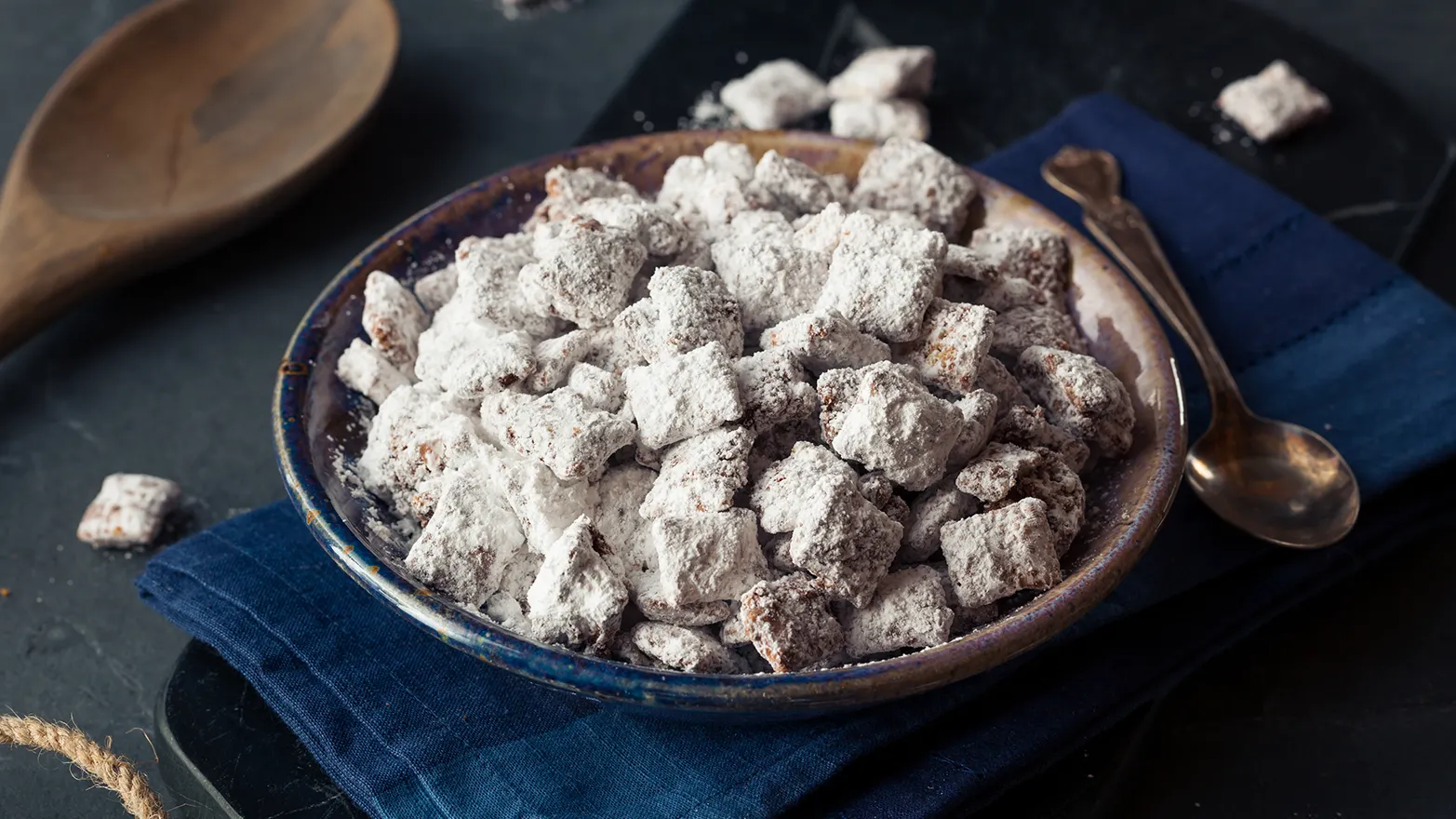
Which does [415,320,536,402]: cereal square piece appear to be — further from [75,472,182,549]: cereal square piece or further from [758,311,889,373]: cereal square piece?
[75,472,182,549]: cereal square piece

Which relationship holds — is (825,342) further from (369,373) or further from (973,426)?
(369,373)

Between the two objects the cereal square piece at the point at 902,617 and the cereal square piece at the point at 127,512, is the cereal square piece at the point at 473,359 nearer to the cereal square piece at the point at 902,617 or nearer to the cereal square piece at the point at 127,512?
the cereal square piece at the point at 902,617

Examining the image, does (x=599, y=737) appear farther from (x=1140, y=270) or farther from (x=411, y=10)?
(x=411, y=10)

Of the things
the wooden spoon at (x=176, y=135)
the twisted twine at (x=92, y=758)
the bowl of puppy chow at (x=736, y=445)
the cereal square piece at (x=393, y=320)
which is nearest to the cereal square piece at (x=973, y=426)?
the bowl of puppy chow at (x=736, y=445)

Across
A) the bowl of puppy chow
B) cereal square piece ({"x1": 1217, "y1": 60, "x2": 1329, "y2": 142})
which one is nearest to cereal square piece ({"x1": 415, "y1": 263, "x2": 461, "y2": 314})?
the bowl of puppy chow

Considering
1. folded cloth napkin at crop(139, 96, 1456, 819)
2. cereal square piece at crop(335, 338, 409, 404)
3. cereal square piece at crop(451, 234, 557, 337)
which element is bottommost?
folded cloth napkin at crop(139, 96, 1456, 819)

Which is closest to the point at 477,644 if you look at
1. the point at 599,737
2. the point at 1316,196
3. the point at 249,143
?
the point at 599,737

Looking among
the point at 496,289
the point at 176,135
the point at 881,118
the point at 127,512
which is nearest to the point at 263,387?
the point at 127,512
